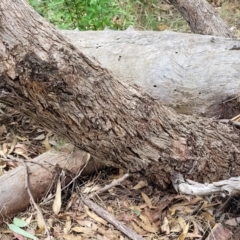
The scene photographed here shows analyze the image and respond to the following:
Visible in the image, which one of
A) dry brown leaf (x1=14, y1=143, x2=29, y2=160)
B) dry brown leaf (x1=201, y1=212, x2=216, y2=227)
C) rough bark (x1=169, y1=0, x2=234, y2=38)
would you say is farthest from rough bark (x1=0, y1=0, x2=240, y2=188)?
rough bark (x1=169, y1=0, x2=234, y2=38)

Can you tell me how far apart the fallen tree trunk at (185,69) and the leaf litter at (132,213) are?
474 mm

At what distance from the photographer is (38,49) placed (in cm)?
136

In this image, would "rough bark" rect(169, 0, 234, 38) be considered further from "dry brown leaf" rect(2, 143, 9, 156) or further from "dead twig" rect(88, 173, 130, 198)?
"dry brown leaf" rect(2, 143, 9, 156)

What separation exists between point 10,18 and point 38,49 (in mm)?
116

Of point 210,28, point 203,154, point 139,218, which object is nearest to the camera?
point 203,154

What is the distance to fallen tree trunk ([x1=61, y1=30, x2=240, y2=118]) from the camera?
90.4 inches

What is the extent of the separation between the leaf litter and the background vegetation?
3.61 feet

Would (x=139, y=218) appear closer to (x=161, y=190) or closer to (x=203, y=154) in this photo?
(x=161, y=190)

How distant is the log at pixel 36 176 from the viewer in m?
2.00

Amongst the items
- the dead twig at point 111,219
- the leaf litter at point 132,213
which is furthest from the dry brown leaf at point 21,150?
the dead twig at point 111,219

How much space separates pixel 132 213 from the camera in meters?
2.03

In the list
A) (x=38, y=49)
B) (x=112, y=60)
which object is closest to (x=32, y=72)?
(x=38, y=49)

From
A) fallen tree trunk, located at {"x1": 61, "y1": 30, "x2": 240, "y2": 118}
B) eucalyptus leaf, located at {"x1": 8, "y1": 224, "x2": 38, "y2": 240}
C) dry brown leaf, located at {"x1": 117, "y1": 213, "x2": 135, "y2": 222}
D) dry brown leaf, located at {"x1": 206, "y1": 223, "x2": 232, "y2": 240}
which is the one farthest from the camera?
fallen tree trunk, located at {"x1": 61, "y1": 30, "x2": 240, "y2": 118}

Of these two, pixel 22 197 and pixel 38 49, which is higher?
pixel 38 49
